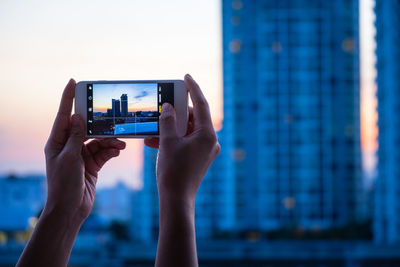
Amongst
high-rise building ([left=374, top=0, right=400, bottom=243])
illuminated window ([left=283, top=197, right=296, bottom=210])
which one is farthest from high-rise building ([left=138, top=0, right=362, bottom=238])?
high-rise building ([left=374, top=0, right=400, bottom=243])

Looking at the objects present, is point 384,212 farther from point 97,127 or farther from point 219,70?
point 97,127

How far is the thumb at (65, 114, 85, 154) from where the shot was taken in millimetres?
655

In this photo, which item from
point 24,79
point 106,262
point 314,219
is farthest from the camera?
point 314,219

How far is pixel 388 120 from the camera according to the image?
17.3m

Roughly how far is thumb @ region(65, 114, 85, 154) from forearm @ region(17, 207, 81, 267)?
3.7 inches

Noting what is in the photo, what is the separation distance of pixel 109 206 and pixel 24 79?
33541 mm

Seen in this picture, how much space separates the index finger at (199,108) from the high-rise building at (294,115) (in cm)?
2350

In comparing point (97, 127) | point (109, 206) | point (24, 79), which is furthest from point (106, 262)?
point (109, 206)

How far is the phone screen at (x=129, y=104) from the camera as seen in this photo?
83cm

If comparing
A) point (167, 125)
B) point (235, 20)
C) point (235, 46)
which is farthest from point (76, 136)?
point (235, 20)

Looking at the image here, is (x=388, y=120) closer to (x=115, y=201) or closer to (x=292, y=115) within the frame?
(x=292, y=115)

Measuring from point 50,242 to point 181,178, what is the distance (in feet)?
0.58

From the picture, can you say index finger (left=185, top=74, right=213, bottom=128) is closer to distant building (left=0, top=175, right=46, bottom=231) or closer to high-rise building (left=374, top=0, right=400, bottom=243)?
high-rise building (left=374, top=0, right=400, bottom=243)

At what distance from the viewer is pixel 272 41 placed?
24.4m
